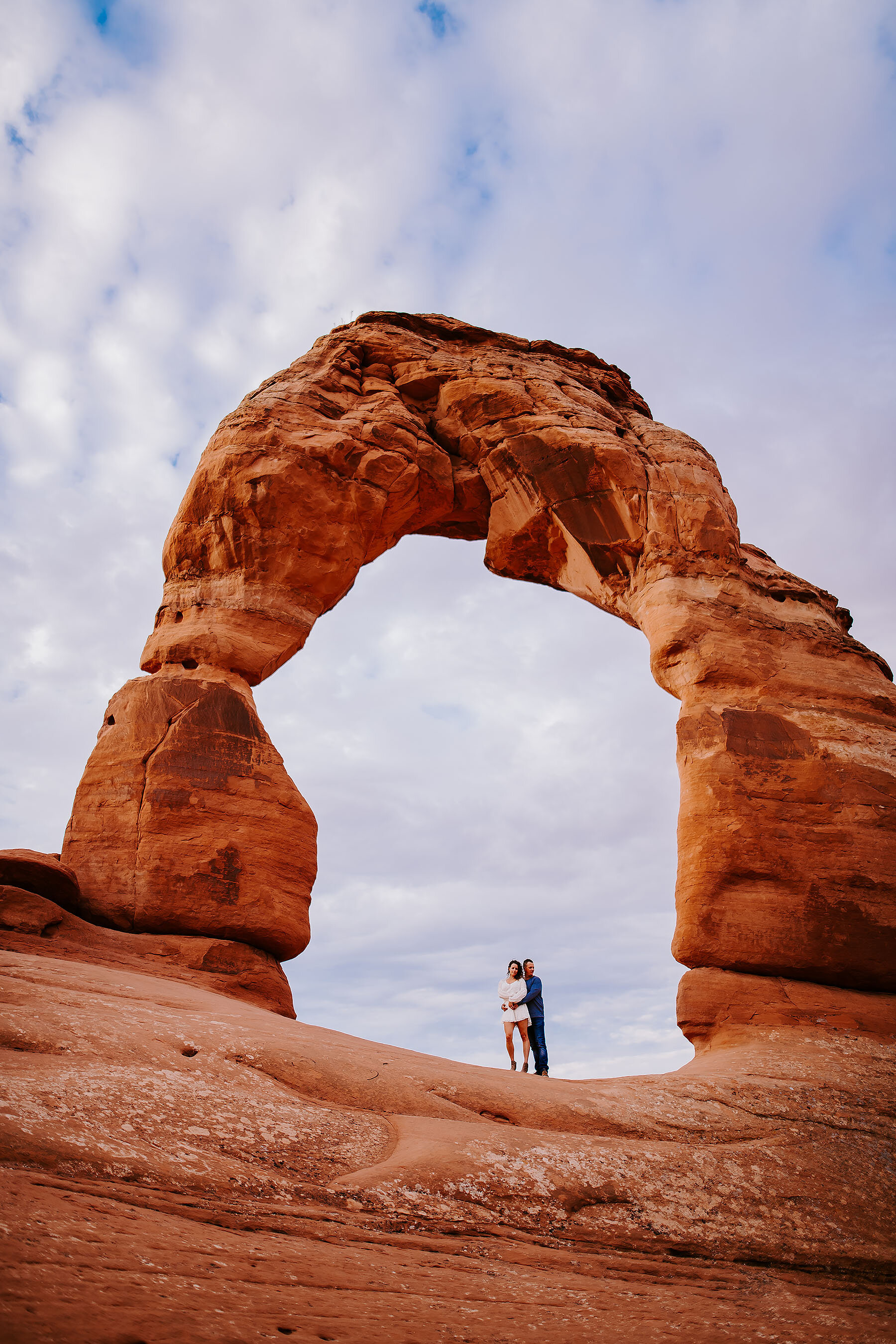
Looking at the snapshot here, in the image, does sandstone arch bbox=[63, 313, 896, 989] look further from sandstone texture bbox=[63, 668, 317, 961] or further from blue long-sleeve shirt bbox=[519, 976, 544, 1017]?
blue long-sleeve shirt bbox=[519, 976, 544, 1017]

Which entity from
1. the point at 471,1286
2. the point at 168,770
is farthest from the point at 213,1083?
the point at 168,770

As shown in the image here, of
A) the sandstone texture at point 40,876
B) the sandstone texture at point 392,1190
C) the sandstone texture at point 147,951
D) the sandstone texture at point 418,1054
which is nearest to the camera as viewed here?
the sandstone texture at point 392,1190

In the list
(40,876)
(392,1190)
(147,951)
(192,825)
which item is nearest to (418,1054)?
(392,1190)

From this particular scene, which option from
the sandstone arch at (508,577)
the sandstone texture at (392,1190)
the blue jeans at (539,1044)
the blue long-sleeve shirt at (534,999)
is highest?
the sandstone arch at (508,577)

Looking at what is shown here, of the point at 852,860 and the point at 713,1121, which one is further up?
the point at 852,860

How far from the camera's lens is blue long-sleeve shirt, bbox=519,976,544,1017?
9.48 m

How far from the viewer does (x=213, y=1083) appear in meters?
4.45

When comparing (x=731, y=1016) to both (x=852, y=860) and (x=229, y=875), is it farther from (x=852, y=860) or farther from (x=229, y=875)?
(x=229, y=875)

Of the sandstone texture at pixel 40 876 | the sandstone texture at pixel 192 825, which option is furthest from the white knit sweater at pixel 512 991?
the sandstone texture at pixel 40 876

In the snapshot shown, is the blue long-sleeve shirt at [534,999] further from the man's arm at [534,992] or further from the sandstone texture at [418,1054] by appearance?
the sandstone texture at [418,1054]

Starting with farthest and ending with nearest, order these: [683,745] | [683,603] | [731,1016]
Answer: [683,603]
[683,745]
[731,1016]

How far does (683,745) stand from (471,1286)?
6911 millimetres

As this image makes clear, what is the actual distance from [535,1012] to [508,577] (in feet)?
20.2

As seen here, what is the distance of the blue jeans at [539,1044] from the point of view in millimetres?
9242
